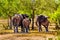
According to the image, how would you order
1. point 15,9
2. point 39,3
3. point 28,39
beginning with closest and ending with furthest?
point 28,39 < point 39,3 < point 15,9

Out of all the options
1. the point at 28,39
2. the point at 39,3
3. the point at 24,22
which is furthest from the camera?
the point at 39,3

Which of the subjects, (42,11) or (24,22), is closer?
(24,22)

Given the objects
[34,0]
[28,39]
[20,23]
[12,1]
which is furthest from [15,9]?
[28,39]

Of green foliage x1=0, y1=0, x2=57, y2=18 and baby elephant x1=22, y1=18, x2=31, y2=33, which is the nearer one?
baby elephant x1=22, y1=18, x2=31, y2=33

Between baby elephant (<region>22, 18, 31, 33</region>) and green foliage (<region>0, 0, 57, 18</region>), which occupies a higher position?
green foliage (<region>0, 0, 57, 18</region>)

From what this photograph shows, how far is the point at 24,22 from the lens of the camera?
25.1m

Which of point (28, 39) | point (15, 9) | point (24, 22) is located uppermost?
point (15, 9)

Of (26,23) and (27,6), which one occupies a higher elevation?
(27,6)

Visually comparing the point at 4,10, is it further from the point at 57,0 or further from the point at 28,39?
the point at 28,39

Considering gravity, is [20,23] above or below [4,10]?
below

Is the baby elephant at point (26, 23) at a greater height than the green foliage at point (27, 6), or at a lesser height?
lesser

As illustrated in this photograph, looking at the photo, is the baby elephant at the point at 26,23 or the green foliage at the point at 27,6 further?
the green foliage at the point at 27,6

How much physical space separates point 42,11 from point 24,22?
4.89 m

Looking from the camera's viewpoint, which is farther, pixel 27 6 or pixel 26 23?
pixel 27 6
